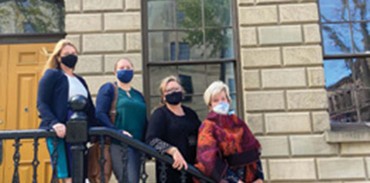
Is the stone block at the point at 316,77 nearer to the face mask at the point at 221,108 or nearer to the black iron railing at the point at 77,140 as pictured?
the face mask at the point at 221,108

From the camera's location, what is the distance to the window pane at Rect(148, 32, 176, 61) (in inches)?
252

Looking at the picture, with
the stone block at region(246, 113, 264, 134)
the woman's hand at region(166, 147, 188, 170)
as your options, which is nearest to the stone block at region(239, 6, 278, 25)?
the stone block at region(246, 113, 264, 134)

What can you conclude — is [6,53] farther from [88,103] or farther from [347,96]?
[347,96]

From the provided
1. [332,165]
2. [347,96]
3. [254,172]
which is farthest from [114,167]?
[347,96]

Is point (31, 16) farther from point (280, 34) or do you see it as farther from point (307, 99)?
point (307, 99)

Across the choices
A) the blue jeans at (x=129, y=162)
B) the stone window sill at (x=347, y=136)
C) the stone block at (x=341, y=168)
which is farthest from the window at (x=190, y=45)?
the blue jeans at (x=129, y=162)

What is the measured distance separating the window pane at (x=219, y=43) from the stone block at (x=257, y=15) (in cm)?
32

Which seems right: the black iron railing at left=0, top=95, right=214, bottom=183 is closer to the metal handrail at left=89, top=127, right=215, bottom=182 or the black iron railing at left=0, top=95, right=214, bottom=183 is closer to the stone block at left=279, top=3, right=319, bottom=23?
the metal handrail at left=89, top=127, right=215, bottom=182

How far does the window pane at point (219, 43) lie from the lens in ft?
21.0

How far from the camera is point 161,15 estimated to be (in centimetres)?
659

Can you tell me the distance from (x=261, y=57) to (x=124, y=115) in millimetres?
3049

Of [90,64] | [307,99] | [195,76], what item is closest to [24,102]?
[90,64]

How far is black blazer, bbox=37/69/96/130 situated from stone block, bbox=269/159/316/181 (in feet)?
10.7

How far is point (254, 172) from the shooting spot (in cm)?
361
